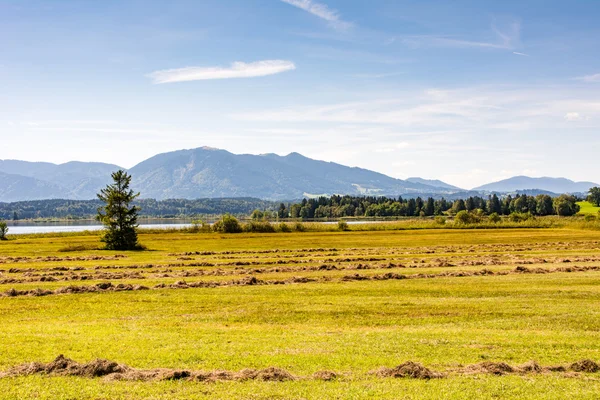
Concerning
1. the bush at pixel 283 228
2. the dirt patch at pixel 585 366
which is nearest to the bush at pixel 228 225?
the bush at pixel 283 228

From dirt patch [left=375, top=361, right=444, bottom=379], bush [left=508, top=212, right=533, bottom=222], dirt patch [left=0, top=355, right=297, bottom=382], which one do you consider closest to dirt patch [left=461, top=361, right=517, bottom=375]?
dirt patch [left=375, top=361, right=444, bottom=379]

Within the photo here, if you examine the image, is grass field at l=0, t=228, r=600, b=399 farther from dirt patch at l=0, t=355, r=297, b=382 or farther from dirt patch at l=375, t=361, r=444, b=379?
dirt patch at l=375, t=361, r=444, b=379

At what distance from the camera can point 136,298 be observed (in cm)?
2948

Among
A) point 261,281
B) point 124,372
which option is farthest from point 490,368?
point 261,281

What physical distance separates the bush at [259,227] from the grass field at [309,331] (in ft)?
275

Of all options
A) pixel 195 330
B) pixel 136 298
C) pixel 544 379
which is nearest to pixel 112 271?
pixel 136 298

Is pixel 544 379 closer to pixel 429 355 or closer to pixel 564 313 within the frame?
pixel 429 355

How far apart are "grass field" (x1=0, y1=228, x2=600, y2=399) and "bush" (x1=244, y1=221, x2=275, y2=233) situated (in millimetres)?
83945

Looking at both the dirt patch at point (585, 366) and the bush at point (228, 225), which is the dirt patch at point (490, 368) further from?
the bush at point (228, 225)

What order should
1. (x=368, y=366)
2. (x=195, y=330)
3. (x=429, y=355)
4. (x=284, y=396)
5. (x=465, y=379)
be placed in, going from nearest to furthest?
(x=284, y=396) → (x=465, y=379) → (x=368, y=366) → (x=429, y=355) → (x=195, y=330)

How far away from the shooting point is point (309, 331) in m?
20.4

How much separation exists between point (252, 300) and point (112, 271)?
2118cm

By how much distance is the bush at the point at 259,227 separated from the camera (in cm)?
12444

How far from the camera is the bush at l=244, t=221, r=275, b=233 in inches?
4899
